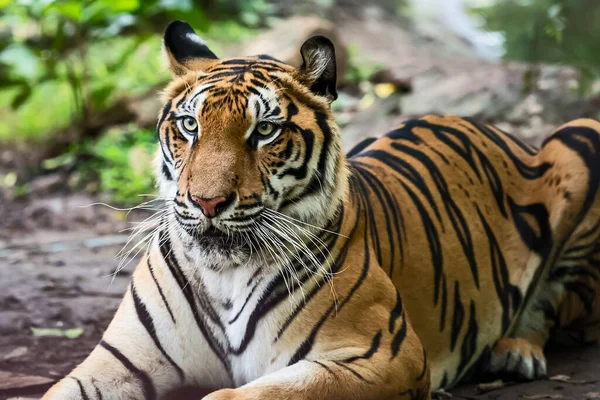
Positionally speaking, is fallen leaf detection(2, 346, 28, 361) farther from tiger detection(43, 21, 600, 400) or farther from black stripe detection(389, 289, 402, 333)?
black stripe detection(389, 289, 402, 333)

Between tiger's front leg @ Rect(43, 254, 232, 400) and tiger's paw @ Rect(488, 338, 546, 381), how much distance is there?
1.37 meters

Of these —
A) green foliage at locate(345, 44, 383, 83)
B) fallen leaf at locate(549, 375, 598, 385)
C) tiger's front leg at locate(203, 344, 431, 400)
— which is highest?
green foliage at locate(345, 44, 383, 83)

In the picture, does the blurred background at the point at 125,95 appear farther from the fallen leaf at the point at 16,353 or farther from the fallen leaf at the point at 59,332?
the fallen leaf at the point at 16,353

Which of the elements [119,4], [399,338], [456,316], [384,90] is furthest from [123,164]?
[399,338]

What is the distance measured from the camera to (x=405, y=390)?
2.90 metres

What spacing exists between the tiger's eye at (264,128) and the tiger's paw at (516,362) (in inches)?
66.4

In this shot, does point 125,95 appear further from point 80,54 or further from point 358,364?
point 358,364

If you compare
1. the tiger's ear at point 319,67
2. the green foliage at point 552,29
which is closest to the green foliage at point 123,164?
the green foliage at point 552,29

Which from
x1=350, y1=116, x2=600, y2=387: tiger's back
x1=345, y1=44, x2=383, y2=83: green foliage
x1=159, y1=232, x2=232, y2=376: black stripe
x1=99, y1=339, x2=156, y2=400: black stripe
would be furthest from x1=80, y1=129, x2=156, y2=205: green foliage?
x1=99, y1=339, x2=156, y2=400: black stripe

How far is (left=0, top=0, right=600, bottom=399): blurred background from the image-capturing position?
245 inches

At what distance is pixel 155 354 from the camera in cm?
304

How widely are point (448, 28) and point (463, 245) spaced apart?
12.1 metres

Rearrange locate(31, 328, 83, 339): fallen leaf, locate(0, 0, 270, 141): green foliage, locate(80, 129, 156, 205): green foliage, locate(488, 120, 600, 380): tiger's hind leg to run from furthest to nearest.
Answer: locate(0, 0, 270, 141): green foliage < locate(80, 129, 156, 205): green foliage < locate(31, 328, 83, 339): fallen leaf < locate(488, 120, 600, 380): tiger's hind leg

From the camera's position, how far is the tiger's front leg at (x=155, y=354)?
118 inches
